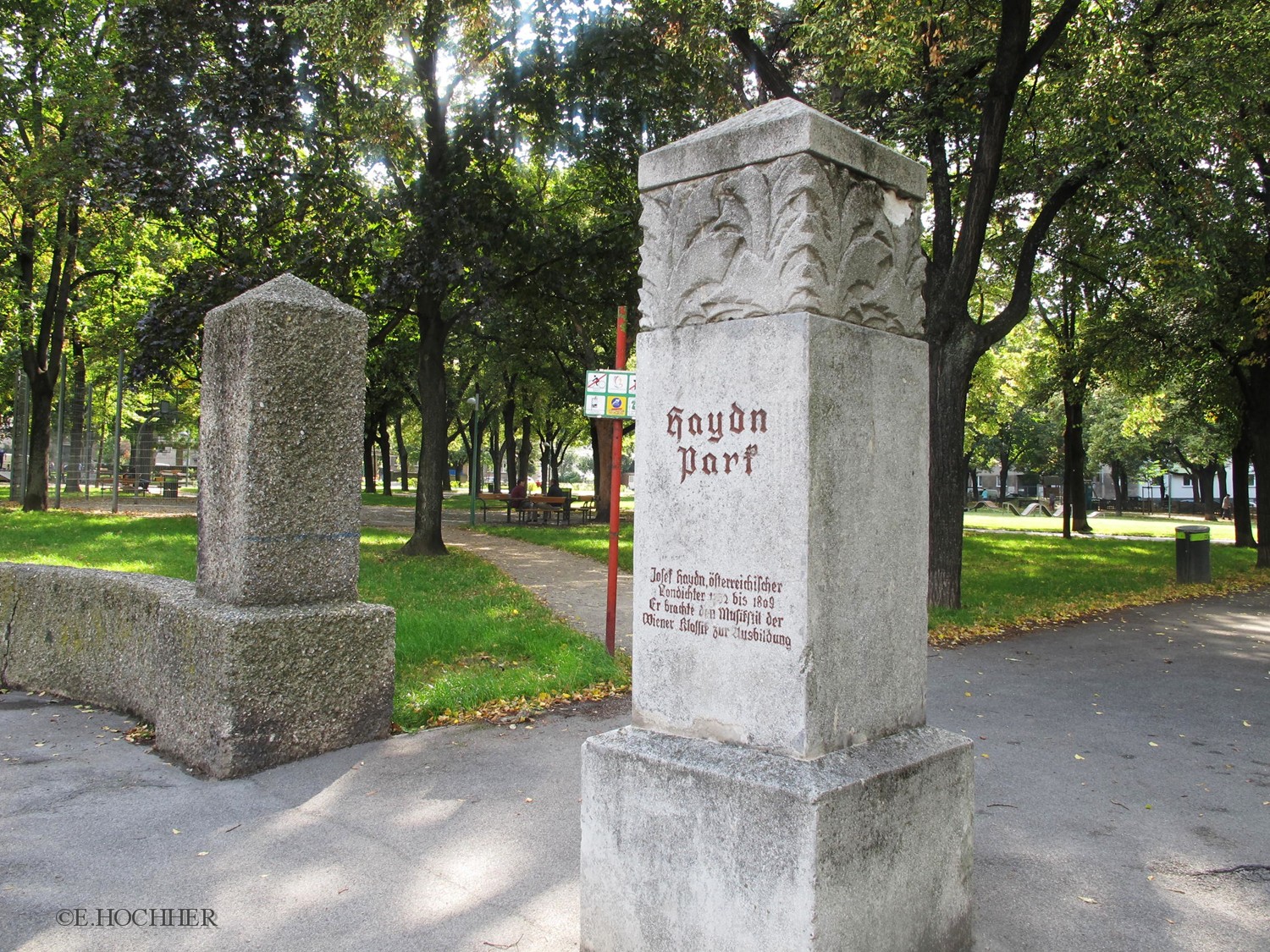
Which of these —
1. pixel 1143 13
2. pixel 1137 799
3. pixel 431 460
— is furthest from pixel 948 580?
pixel 431 460

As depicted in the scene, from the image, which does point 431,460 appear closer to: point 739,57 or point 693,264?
point 739,57

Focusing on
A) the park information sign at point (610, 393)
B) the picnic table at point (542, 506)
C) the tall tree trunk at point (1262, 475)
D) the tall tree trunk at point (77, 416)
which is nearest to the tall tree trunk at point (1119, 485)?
the tall tree trunk at point (1262, 475)

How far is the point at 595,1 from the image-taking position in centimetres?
1397

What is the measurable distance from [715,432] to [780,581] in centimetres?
53

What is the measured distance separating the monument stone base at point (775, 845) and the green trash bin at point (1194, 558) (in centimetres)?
1592

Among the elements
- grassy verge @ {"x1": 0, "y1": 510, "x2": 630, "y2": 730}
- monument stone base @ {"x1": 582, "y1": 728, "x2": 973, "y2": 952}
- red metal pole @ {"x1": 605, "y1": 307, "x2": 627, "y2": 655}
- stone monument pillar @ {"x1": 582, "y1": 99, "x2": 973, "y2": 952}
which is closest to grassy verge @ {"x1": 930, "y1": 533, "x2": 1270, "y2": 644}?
red metal pole @ {"x1": 605, "y1": 307, "x2": 627, "y2": 655}

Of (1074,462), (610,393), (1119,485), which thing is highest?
(610,393)

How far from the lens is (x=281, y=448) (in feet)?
16.9

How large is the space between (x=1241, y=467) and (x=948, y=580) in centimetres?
1771

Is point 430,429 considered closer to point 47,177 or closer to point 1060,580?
point 47,177

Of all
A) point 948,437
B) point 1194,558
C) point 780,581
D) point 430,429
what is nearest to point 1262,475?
point 1194,558

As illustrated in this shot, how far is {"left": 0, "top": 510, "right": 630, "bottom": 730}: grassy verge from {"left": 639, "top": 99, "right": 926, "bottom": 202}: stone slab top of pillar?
4300 mm

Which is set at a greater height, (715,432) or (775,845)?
(715,432)

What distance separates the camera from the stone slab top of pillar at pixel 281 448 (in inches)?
199
